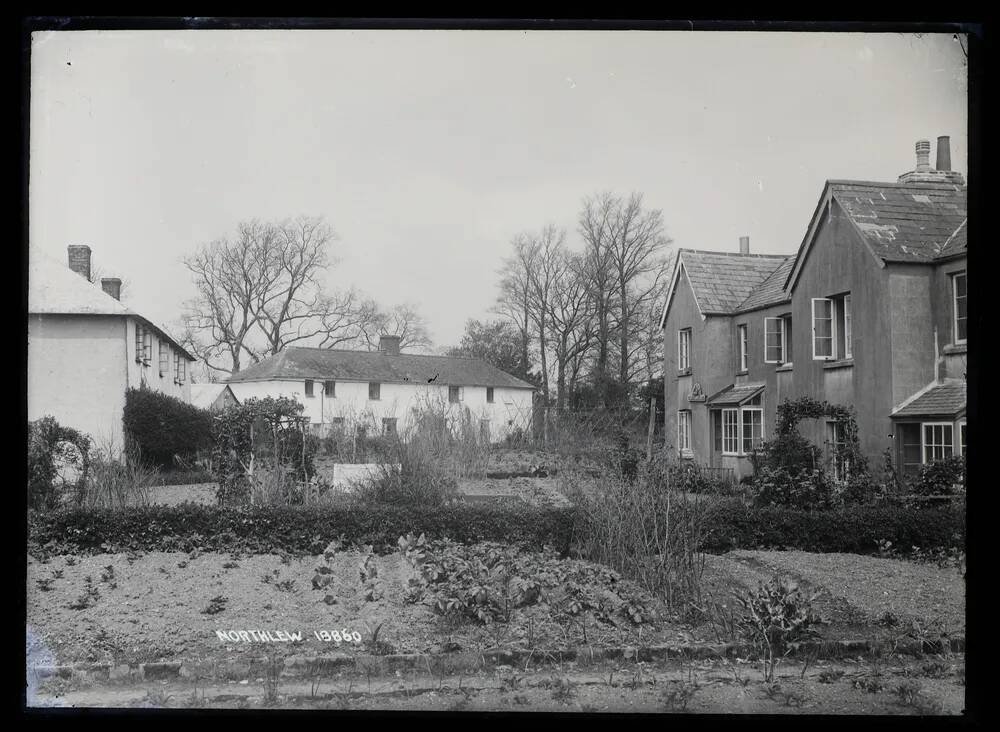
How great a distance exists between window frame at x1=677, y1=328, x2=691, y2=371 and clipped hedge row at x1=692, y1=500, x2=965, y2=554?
22.1 feet

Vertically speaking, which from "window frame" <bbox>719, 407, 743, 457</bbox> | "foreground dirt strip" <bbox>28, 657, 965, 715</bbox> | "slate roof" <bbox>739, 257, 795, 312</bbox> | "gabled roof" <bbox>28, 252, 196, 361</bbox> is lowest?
"foreground dirt strip" <bbox>28, 657, 965, 715</bbox>

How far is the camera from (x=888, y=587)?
7371 mm

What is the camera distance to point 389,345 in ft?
55.0

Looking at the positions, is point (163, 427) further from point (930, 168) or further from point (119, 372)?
point (930, 168)

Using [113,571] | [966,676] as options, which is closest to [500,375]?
[113,571]

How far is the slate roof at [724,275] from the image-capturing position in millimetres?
14734

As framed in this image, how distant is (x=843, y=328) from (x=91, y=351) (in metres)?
12.2

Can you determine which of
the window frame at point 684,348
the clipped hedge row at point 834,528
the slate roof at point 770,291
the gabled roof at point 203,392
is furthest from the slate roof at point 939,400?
the gabled roof at point 203,392

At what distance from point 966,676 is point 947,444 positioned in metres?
3.31

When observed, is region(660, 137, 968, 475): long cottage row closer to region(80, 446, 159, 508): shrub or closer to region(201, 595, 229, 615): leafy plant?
region(201, 595, 229, 615): leafy plant

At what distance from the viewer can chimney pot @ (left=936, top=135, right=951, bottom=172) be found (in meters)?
7.46

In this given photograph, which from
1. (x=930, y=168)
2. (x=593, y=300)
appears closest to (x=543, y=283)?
(x=593, y=300)

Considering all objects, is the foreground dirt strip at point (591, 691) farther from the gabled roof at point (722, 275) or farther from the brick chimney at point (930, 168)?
the gabled roof at point (722, 275)

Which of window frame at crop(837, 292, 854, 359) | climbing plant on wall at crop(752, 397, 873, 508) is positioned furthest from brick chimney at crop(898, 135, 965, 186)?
climbing plant on wall at crop(752, 397, 873, 508)
